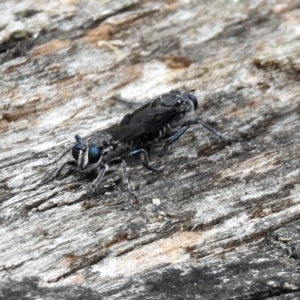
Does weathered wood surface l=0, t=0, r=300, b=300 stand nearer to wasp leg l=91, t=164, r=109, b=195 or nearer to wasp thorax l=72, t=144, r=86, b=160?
wasp leg l=91, t=164, r=109, b=195

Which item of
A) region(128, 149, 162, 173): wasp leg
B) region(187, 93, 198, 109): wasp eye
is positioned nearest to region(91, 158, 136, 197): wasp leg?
region(128, 149, 162, 173): wasp leg

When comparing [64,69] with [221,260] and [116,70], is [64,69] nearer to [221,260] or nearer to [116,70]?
[116,70]

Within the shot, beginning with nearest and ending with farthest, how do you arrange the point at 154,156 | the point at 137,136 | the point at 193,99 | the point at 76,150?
1. the point at 76,150
2. the point at 154,156
3. the point at 137,136
4. the point at 193,99

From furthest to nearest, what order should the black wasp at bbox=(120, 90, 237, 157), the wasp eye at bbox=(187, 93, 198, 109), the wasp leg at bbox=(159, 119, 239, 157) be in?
the wasp eye at bbox=(187, 93, 198, 109), the black wasp at bbox=(120, 90, 237, 157), the wasp leg at bbox=(159, 119, 239, 157)

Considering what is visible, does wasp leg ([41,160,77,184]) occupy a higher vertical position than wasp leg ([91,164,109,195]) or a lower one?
higher

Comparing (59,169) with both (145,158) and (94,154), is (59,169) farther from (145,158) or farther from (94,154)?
(145,158)

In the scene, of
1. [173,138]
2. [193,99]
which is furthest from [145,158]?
[193,99]
